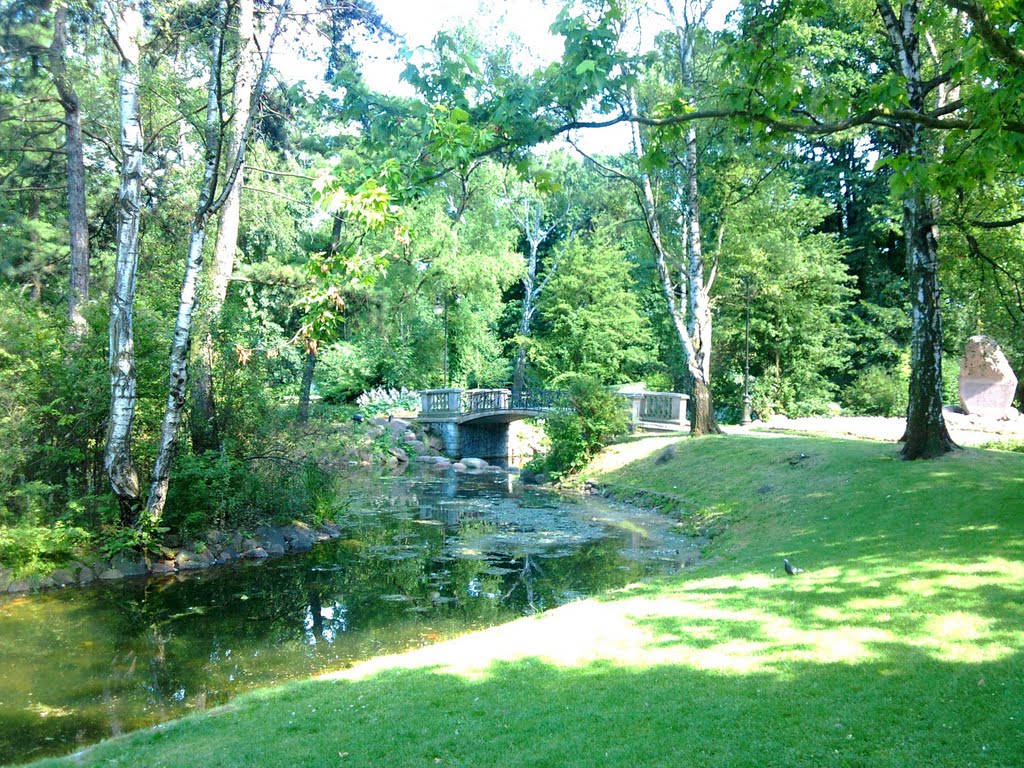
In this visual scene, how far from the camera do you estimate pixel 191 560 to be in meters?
14.1

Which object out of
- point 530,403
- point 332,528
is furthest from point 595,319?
point 332,528

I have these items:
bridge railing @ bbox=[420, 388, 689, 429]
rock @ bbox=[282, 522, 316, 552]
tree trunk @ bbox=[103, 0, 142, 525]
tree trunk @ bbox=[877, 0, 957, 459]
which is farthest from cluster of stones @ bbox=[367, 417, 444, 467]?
tree trunk @ bbox=[877, 0, 957, 459]

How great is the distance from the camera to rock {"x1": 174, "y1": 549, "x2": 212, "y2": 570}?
13992 millimetres

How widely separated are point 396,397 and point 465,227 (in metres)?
10.1

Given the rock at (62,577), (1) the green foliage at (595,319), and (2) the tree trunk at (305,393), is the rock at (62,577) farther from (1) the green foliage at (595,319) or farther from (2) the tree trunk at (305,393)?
(1) the green foliage at (595,319)

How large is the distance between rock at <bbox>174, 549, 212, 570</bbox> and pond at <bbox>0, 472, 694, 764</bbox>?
372mm

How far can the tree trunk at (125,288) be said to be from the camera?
1257cm

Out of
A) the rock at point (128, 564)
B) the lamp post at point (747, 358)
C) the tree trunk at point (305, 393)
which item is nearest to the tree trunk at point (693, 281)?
the lamp post at point (747, 358)

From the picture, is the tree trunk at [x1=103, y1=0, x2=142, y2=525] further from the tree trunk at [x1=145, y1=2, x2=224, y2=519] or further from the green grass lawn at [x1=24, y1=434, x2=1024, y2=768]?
the green grass lawn at [x1=24, y1=434, x2=1024, y2=768]

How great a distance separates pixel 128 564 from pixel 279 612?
3.82m

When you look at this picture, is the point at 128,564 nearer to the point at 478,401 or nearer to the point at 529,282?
the point at 478,401

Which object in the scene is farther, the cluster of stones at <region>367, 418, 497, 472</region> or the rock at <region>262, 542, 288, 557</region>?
the cluster of stones at <region>367, 418, 497, 472</region>

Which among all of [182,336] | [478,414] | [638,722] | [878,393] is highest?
[182,336]

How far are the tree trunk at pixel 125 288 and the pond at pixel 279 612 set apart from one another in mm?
2238
